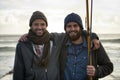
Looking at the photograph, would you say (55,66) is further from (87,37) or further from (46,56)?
(87,37)

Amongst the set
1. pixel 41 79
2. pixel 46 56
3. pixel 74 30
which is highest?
pixel 74 30

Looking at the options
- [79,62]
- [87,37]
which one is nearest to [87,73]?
[79,62]

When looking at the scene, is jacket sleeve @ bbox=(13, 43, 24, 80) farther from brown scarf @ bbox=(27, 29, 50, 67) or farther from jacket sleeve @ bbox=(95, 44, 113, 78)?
jacket sleeve @ bbox=(95, 44, 113, 78)

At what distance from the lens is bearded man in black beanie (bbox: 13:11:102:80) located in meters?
5.67

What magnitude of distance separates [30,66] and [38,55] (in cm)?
23

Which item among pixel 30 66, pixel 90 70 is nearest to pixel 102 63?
pixel 90 70

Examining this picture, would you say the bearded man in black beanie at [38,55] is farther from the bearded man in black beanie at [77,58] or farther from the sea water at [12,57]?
the sea water at [12,57]

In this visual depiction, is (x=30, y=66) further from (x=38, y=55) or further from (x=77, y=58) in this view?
(x=77, y=58)

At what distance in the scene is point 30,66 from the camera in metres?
5.70

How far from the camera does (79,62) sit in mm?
5656

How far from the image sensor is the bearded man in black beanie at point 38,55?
567 centimetres

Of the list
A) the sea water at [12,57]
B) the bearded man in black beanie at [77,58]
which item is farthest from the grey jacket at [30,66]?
the sea water at [12,57]

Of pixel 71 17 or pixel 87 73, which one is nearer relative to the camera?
pixel 87 73

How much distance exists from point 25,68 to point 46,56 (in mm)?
434
